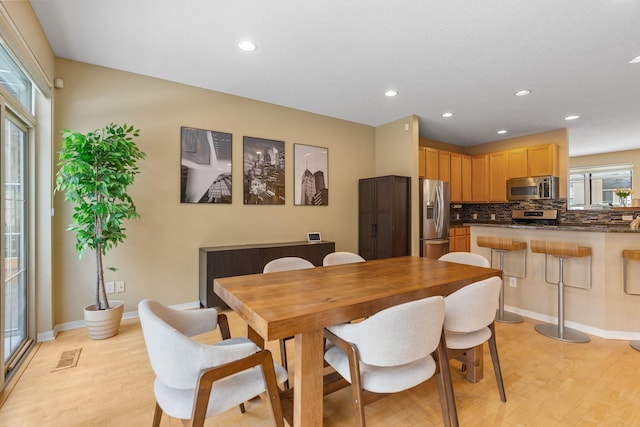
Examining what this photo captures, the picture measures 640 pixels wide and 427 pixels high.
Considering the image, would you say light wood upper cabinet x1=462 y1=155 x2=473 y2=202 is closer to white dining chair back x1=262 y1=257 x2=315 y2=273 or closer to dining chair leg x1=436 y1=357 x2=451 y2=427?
white dining chair back x1=262 y1=257 x2=315 y2=273

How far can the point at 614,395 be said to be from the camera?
6.21 ft

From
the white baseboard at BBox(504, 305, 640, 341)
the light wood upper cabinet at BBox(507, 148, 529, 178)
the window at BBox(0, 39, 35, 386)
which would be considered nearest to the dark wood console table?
the window at BBox(0, 39, 35, 386)

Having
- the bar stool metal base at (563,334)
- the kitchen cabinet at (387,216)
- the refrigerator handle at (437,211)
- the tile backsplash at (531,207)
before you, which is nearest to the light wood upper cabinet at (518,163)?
the tile backsplash at (531,207)

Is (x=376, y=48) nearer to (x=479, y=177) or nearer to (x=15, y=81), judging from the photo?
(x=15, y=81)

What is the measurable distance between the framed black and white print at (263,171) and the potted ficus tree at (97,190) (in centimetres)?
137

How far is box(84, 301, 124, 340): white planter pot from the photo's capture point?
265cm

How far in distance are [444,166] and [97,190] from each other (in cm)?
527

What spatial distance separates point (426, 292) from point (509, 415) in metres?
0.89

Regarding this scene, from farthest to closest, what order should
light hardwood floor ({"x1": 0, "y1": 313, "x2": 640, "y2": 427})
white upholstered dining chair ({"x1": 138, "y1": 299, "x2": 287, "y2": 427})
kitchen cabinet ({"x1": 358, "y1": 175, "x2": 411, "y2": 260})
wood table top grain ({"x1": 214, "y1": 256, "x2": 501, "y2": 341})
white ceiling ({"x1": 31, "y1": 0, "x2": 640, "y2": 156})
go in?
kitchen cabinet ({"x1": 358, "y1": 175, "x2": 411, "y2": 260}), white ceiling ({"x1": 31, "y1": 0, "x2": 640, "y2": 156}), light hardwood floor ({"x1": 0, "y1": 313, "x2": 640, "y2": 427}), wood table top grain ({"x1": 214, "y1": 256, "x2": 501, "y2": 341}), white upholstered dining chair ({"x1": 138, "y1": 299, "x2": 287, "y2": 427})

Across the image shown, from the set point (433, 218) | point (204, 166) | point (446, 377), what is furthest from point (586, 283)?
point (204, 166)

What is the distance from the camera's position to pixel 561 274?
9.47 feet

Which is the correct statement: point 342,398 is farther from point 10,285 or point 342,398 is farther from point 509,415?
point 10,285

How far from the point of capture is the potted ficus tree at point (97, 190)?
2.49 m

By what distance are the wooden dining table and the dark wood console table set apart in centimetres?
155
